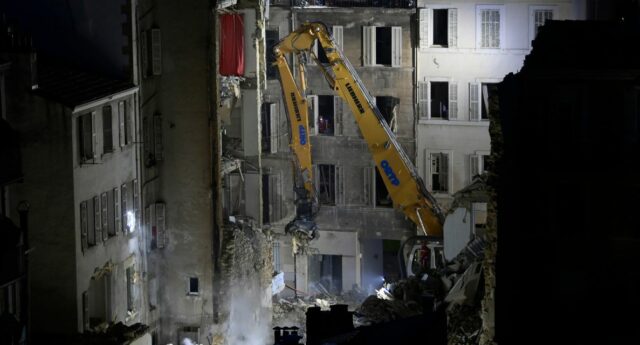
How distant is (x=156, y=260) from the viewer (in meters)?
55.1

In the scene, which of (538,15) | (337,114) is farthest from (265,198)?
(538,15)

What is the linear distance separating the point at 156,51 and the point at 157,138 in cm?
289

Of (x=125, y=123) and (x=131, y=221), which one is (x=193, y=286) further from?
(x=125, y=123)

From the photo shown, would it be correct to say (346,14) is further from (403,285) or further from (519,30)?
(403,285)

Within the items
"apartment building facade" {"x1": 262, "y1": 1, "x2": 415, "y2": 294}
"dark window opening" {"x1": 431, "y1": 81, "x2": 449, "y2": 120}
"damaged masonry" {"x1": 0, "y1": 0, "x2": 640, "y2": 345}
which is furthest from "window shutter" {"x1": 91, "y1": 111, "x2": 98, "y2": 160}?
"dark window opening" {"x1": 431, "y1": 81, "x2": 449, "y2": 120}

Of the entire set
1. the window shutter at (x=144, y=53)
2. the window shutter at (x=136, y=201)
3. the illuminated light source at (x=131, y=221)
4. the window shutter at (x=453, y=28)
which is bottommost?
the illuminated light source at (x=131, y=221)

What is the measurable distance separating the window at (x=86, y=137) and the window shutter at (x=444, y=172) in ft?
77.1

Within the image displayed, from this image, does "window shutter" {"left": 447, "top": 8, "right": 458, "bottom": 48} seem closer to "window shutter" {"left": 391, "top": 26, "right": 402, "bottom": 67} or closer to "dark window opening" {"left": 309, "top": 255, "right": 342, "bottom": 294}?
"window shutter" {"left": 391, "top": 26, "right": 402, "bottom": 67}

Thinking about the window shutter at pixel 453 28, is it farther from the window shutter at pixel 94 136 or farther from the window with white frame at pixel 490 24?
the window shutter at pixel 94 136

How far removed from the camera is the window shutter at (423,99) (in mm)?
68812

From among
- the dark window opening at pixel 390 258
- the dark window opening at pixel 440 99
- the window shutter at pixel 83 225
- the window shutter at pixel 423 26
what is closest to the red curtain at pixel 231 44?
the window shutter at pixel 423 26

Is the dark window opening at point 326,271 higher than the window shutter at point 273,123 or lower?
lower

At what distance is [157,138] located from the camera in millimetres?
54375

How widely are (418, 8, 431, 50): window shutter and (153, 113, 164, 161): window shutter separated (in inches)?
684
